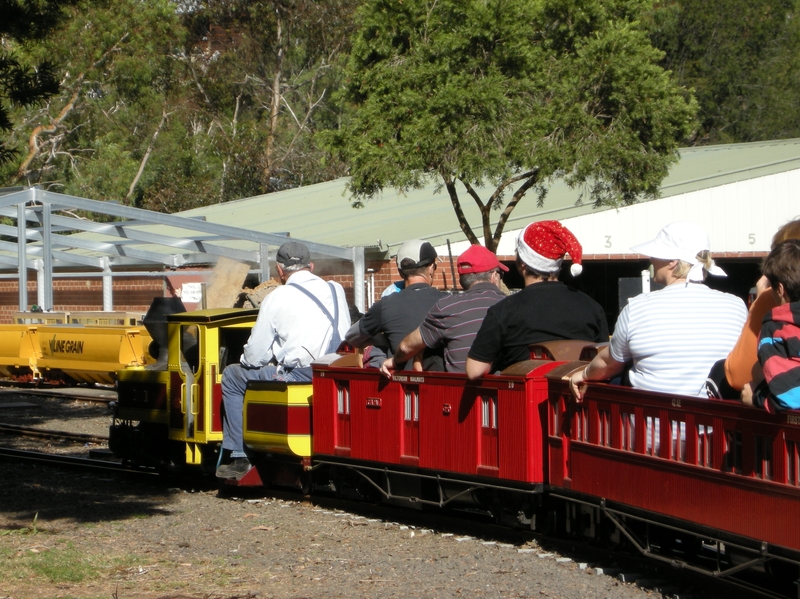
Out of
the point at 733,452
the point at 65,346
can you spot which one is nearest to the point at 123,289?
the point at 65,346

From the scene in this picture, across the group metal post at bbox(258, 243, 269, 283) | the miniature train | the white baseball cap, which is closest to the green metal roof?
metal post at bbox(258, 243, 269, 283)

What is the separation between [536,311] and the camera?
6801mm

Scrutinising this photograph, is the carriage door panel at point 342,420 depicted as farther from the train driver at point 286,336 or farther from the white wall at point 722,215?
the white wall at point 722,215

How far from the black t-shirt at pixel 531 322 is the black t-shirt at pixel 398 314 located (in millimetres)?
983

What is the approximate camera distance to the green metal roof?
23.1 metres

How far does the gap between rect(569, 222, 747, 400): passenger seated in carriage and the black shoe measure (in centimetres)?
397

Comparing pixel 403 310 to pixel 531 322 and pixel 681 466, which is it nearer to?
pixel 531 322

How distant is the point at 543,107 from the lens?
17.8 meters

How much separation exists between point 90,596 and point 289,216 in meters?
26.6

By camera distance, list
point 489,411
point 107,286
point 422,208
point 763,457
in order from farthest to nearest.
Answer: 1. point 422,208
2. point 107,286
3. point 489,411
4. point 763,457

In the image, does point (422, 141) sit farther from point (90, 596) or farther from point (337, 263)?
point (90, 596)

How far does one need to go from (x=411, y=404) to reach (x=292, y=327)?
1.47m

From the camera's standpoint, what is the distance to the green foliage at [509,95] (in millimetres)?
17422

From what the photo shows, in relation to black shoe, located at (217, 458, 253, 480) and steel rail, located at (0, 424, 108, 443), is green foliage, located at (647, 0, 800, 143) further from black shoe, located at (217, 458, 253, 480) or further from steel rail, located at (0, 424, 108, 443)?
black shoe, located at (217, 458, 253, 480)
